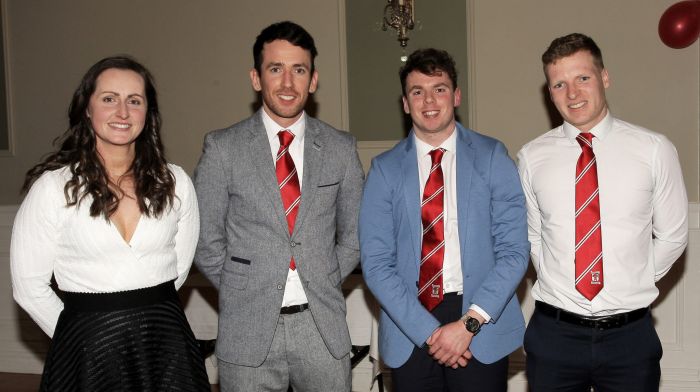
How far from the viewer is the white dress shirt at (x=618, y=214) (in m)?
2.45

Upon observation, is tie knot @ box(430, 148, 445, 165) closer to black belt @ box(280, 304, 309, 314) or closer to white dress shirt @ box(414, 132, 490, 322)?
white dress shirt @ box(414, 132, 490, 322)

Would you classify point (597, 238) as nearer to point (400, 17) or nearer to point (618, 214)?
point (618, 214)

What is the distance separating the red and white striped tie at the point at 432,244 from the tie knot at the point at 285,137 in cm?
53

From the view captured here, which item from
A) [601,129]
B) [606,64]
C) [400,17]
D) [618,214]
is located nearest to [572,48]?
[601,129]

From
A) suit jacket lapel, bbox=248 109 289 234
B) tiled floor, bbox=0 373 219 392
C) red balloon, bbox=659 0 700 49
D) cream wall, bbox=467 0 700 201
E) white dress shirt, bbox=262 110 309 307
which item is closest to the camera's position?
suit jacket lapel, bbox=248 109 289 234

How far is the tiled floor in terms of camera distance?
177 inches

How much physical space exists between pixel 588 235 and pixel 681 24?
2336 mm

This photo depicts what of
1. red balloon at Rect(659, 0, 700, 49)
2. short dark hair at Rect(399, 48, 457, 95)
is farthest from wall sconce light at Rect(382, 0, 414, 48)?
short dark hair at Rect(399, 48, 457, 95)

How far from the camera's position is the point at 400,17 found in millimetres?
4652

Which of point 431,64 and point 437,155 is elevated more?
point 431,64

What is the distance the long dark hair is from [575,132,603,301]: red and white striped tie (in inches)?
56.4

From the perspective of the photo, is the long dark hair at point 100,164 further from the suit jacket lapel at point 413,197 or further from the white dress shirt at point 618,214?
the white dress shirt at point 618,214

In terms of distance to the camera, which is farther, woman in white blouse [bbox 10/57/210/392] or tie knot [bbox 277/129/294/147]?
tie knot [bbox 277/129/294/147]

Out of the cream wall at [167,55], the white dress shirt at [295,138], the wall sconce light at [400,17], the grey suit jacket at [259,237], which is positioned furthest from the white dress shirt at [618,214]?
the cream wall at [167,55]
